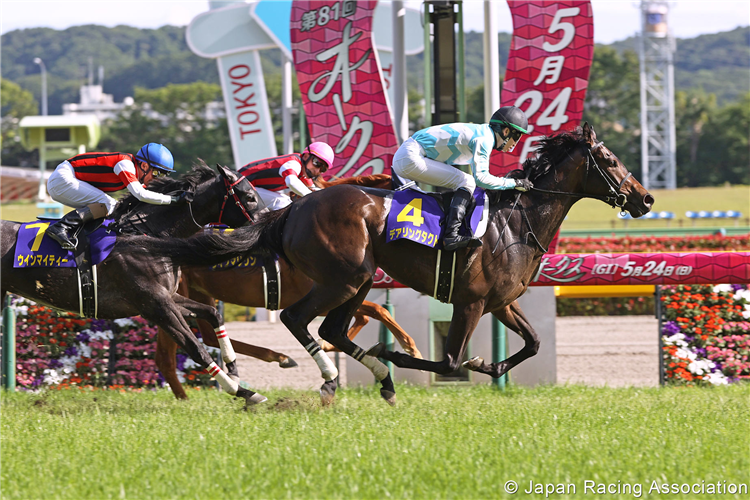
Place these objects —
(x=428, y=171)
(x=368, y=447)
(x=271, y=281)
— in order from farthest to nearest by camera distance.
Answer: (x=271, y=281) < (x=428, y=171) < (x=368, y=447)

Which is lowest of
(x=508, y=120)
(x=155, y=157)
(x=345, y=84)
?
(x=155, y=157)

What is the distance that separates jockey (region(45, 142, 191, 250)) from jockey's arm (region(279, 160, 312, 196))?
79 cm

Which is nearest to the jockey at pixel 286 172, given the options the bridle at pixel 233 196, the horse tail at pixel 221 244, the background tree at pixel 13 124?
the bridle at pixel 233 196

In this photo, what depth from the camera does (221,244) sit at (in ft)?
17.0

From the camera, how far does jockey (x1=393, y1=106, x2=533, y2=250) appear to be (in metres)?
4.93

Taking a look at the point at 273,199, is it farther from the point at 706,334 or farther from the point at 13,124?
the point at 13,124

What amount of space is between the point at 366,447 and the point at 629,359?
533 cm

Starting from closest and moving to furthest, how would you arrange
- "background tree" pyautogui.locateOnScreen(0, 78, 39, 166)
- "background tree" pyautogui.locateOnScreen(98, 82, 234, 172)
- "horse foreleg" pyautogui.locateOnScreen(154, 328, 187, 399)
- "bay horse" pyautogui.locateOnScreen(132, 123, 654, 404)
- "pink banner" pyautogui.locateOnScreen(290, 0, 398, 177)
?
"bay horse" pyautogui.locateOnScreen(132, 123, 654, 404) → "horse foreleg" pyautogui.locateOnScreen(154, 328, 187, 399) → "pink banner" pyautogui.locateOnScreen(290, 0, 398, 177) → "background tree" pyautogui.locateOnScreen(98, 82, 234, 172) → "background tree" pyautogui.locateOnScreen(0, 78, 39, 166)

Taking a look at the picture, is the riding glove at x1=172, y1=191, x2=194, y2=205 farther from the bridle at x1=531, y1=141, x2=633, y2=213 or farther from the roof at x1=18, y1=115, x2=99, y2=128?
the roof at x1=18, y1=115, x2=99, y2=128

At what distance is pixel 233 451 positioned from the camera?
12.6ft

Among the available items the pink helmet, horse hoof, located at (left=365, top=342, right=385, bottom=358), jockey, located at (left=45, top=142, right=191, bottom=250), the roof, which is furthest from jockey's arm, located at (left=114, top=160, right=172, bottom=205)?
the roof

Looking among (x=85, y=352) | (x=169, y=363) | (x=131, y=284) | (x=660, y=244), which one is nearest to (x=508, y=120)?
(x=131, y=284)

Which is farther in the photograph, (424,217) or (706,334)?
(706,334)

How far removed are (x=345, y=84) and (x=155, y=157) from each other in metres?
3.10
